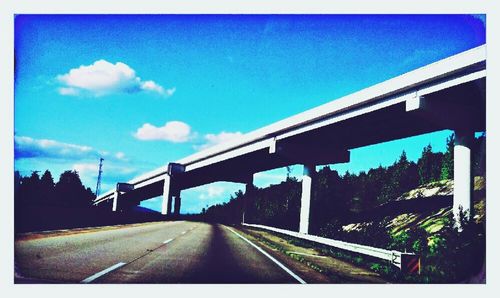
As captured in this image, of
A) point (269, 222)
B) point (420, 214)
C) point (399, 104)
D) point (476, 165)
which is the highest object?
point (399, 104)

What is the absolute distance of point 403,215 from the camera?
32500 millimetres

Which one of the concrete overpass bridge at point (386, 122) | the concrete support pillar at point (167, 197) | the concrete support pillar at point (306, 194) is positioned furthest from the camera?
the concrete support pillar at point (167, 197)

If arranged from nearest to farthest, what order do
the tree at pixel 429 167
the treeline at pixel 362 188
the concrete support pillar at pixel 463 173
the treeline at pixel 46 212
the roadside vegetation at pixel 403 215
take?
the treeline at pixel 46 212 → the roadside vegetation at pixel 403 215 → the concrete support pillar at pixel 463 173 → the treeline at pixel 362 188 → the tree at pixel 429 167

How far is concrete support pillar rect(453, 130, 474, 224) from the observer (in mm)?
20594

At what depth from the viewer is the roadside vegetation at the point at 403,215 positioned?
12.8m

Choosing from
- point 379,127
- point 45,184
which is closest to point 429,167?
point 379,127

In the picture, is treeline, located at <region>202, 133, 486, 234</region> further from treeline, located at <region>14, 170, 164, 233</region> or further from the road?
the road

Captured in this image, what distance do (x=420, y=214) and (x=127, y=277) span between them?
85.4 ft

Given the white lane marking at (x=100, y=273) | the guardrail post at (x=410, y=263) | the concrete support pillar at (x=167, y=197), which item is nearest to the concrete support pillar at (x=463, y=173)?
the guardrail post at (x=410, y=263)

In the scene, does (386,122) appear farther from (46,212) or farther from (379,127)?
(46,212)

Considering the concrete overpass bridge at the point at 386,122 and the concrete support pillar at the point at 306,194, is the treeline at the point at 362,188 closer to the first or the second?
the concrete support pillar at the point at 306,194

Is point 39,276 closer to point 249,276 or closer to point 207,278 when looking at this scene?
point 207,278
